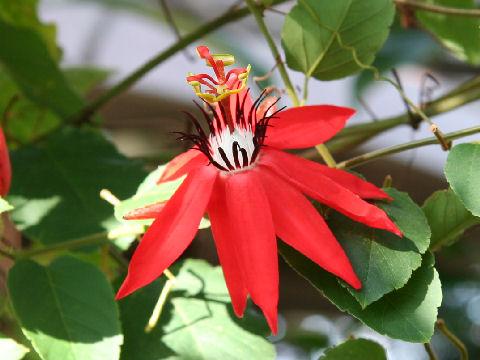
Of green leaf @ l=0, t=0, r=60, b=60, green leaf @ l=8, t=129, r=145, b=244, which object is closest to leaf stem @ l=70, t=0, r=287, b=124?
green leaf @ l=8, t=129, r=145, b=244

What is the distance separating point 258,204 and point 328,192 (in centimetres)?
4

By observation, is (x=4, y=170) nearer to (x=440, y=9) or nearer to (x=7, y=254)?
(x=7, y=254)

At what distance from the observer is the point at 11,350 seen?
35cm

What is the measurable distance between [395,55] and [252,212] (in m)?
0.67

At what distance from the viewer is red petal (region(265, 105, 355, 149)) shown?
34 cm

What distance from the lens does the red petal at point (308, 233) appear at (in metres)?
0.31

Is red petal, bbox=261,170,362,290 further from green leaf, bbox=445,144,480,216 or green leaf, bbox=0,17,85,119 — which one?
green leaf, bbox=0,17,85,119

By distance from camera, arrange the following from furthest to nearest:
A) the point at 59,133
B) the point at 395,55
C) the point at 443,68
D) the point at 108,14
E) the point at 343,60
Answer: the point at 108,14 < the point at 443,68 < the point at 395,55 < the point at 59,133 < the point at 343,60

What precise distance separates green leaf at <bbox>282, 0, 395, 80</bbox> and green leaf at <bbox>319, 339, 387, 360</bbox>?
177mm

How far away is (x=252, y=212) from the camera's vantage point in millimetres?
313

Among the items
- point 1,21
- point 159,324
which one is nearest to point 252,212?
point 159,324

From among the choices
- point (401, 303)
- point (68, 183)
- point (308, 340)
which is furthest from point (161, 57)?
point (308, 340)

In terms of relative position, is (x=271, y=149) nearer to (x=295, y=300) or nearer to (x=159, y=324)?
(x=159, y=324)

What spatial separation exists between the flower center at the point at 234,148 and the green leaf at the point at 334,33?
0.27 ft
